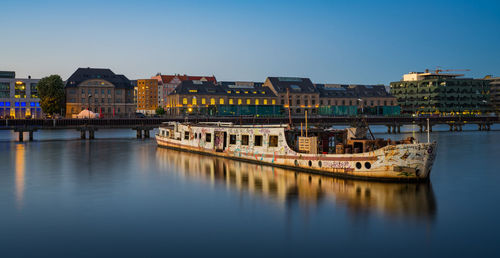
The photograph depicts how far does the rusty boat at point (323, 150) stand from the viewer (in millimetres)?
38125

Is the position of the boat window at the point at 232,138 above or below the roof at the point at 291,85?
below

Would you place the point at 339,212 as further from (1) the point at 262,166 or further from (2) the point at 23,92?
(2) the point at 23,92

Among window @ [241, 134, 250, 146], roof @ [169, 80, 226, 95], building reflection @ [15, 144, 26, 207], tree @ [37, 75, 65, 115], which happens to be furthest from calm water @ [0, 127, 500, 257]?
roof @ [169, 80, 226, 95]

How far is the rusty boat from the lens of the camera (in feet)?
125

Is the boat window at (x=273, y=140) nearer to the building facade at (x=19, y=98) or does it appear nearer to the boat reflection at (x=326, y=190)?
the boat reflection at (x=326, y=190)

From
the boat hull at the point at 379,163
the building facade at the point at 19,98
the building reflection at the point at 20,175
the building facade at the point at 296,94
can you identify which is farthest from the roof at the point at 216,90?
the boat hull at the point at 379,163

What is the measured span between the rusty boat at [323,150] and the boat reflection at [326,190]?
915mm

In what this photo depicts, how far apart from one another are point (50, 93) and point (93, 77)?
54.8 ft

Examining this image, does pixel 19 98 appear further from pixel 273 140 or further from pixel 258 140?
pixel 273 140

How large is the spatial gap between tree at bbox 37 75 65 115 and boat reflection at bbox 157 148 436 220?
127m

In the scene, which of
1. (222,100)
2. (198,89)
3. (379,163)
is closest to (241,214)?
(379,163)

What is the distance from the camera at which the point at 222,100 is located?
593 ft

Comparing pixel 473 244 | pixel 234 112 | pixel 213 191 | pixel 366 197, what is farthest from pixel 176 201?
pixel 234 112

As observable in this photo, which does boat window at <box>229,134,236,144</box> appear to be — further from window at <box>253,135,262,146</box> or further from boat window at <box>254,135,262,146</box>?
boat window at <box>254,135,262,146</box>
